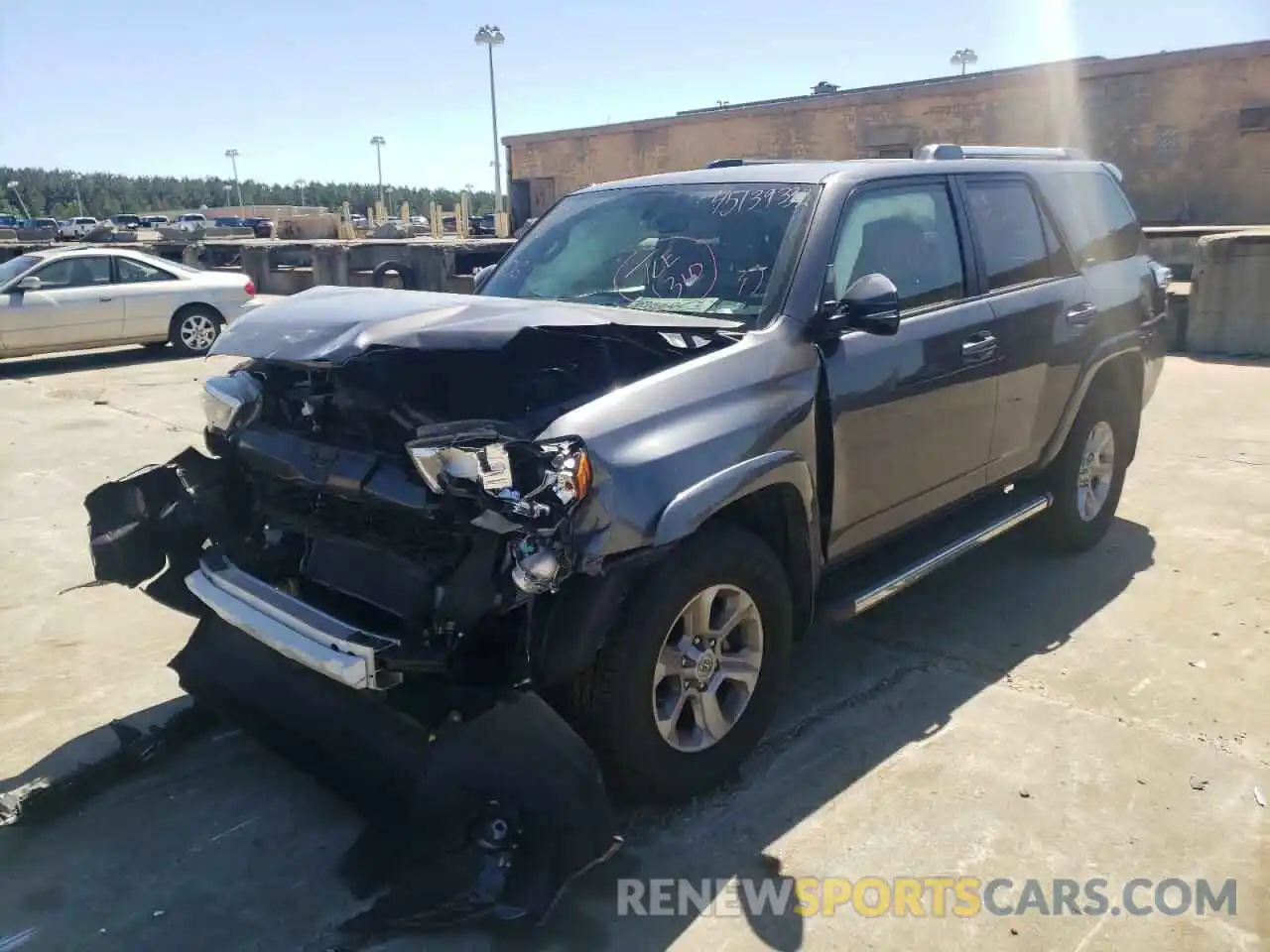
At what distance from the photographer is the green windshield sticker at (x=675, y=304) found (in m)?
3.68

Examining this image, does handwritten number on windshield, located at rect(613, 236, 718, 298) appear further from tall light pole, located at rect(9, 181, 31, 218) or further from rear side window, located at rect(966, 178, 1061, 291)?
tall light pole, located at rect(9, 181, 31, 218)

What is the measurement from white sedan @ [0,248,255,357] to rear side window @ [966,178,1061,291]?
11.7 metres

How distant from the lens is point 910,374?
3881 mm

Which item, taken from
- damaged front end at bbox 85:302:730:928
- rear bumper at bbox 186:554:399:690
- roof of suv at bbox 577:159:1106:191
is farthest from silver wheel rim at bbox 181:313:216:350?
rear bumper at bbox 186:554:399:690

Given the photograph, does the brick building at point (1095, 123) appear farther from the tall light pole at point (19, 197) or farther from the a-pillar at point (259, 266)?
the tall light pole at point (19, 197)

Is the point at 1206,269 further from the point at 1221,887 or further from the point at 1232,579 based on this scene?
the point at 1221,887

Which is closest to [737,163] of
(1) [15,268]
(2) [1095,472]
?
(2) [1095,472]

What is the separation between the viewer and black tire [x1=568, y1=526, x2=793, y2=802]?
9.43 ft

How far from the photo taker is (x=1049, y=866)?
2.96 m

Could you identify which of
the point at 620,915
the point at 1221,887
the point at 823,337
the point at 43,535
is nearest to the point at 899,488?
the point at 823,337

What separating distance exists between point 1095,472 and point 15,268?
42.1 feet

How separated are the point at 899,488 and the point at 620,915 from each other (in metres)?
1.99

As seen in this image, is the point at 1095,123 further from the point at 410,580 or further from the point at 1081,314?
the point at 410,580

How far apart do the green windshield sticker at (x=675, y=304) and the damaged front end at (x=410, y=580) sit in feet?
1.26
